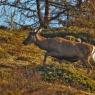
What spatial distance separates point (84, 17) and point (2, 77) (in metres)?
11.4

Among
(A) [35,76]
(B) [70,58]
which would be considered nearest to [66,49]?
(B) [70,58]

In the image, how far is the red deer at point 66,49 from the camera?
20484 mm

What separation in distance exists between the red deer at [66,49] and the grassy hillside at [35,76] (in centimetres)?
26

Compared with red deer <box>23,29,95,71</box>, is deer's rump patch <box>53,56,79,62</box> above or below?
below

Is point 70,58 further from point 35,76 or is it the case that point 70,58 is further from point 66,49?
point 35,76

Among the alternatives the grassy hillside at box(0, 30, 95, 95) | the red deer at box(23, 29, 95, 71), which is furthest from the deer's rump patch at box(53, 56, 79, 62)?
the grassy hillside at box(0, 30, 95, 95)

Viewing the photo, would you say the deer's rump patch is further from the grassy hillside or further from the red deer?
the grassy hillside

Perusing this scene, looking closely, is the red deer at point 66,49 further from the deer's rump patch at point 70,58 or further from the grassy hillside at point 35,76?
the grassy hillside at point 35,76

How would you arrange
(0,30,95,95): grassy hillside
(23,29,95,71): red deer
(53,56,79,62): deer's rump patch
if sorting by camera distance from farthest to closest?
(23,29,95,71): red deer < (53,56,79,62): deer's rump patch < (0,30,95,95): grassy hillside

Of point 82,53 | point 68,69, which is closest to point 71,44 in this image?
point 82,53

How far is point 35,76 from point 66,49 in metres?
4.58

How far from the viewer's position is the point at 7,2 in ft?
89.4

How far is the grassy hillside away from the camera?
14923 mm

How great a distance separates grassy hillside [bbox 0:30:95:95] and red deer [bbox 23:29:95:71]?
10.4 inches
